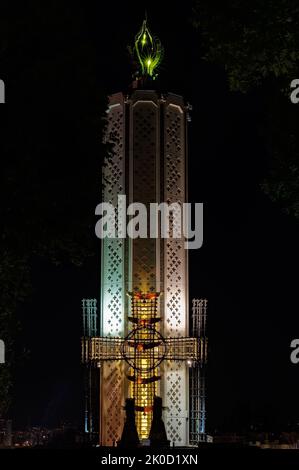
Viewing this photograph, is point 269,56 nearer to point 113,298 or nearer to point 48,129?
point 48,129

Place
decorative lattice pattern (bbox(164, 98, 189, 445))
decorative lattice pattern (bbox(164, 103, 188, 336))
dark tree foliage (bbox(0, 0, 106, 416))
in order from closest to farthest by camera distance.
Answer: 1. dark tree foliage (bbox(0, 0, 106, 416))
2. decorative lattice pattern (bbox(164, 98, 189, 445))
3. decorative lattice pattern (bbox(164, 103, 188, 336))

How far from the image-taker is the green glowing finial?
2428 centimetres

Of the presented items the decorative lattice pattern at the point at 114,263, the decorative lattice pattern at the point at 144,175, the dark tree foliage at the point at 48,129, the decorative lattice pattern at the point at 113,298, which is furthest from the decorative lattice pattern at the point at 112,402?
the dark tree foliage at the point at 48,129

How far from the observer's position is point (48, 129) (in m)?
13.5

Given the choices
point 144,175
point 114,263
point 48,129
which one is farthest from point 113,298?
point 48,129

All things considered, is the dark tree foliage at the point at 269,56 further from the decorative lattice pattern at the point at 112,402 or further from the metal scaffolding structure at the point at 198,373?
the decorative lattice pattern at the point at 112,402

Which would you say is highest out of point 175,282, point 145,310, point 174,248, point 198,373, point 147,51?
point 147,51

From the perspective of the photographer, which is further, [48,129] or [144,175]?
[144,175]

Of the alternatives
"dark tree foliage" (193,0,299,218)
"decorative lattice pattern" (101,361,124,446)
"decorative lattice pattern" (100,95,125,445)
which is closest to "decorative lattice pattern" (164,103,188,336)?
"decorative lattice pattern" (100,95,125,445)

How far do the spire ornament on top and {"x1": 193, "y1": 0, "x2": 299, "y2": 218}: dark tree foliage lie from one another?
992cm

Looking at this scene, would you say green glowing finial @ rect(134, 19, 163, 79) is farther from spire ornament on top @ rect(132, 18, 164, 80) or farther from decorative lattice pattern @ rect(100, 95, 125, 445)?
decorative lattice pattern @ rect(100, 95, 125, 445)

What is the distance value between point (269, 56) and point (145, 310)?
1073 centimetres

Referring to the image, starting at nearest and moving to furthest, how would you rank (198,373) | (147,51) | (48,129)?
(48,129) → (198,373) → (147,51)

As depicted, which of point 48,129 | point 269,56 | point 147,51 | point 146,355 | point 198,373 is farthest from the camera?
point 147,51
